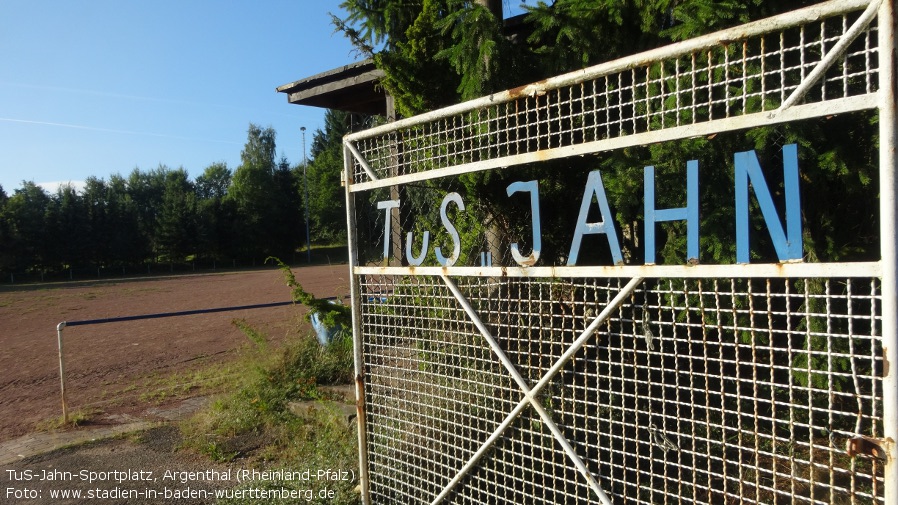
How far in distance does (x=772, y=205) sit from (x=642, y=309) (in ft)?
2.55

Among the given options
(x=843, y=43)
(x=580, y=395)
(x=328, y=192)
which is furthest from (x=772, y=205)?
(x=328, y=192)

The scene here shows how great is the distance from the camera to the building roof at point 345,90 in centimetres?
731

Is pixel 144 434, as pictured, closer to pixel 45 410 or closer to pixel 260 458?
pixel 260 458

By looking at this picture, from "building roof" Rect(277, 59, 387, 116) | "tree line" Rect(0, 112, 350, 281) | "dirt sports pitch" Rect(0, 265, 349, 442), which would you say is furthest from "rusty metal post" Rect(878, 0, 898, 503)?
"tree line" Rect(0, 112, 350, 281)

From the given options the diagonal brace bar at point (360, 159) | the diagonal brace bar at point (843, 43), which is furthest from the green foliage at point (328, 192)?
the diagonal brace bar at point (843, 43)

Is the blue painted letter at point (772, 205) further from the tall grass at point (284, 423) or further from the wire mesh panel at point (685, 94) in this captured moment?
the tall grass at point (284, 423)

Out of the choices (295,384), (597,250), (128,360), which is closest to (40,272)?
(128,360)

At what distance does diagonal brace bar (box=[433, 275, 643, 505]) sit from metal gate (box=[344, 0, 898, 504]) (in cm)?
1

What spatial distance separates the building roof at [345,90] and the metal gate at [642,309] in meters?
3.05

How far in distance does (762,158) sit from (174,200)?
54.1 m

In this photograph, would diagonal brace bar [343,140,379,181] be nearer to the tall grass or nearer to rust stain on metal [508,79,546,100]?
rust stain on metal [508,79,546,100]

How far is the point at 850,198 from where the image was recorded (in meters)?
3.93

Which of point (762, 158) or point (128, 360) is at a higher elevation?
point (762, 158)

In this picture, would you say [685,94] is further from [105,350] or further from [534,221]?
[105,350]
